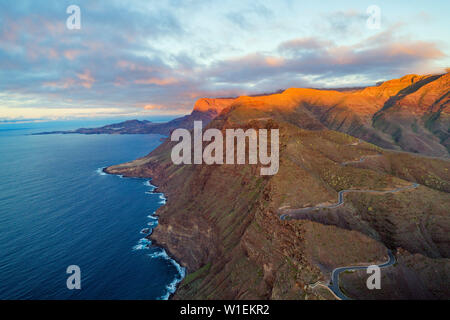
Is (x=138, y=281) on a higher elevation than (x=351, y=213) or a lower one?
lower

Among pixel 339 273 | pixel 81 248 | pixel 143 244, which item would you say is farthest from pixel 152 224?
pixel 339 273

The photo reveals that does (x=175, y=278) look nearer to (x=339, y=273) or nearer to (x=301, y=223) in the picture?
(x=301, y=223)

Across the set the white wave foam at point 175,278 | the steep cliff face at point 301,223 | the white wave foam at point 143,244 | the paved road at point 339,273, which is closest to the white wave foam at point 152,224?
the steep cliff face at point 301,223

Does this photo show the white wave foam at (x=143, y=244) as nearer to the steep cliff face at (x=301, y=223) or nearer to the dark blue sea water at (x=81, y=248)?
the dark blue sea water at (x=81, y=248)

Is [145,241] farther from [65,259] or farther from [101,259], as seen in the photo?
[65,259]

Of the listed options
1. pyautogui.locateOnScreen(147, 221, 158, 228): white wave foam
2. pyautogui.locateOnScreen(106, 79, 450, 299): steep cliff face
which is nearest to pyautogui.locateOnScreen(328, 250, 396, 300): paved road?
pyautogui.locateOnScreen(106, 79, 450, 299): steep cliff face

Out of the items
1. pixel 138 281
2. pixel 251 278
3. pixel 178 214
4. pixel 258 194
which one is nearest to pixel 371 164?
pixel 258 194

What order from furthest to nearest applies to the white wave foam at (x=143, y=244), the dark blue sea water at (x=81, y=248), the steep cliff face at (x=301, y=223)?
Answer: 1. the white wave foam at (x=143, y=244)
2. the dark blue sea water at (x=81, y=248)
3. the steep cliff face at (x=301, y=223)

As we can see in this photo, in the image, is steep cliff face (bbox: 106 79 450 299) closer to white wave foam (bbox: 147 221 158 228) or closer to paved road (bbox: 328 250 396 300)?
paved road (bbox: 328 250 396 300)
